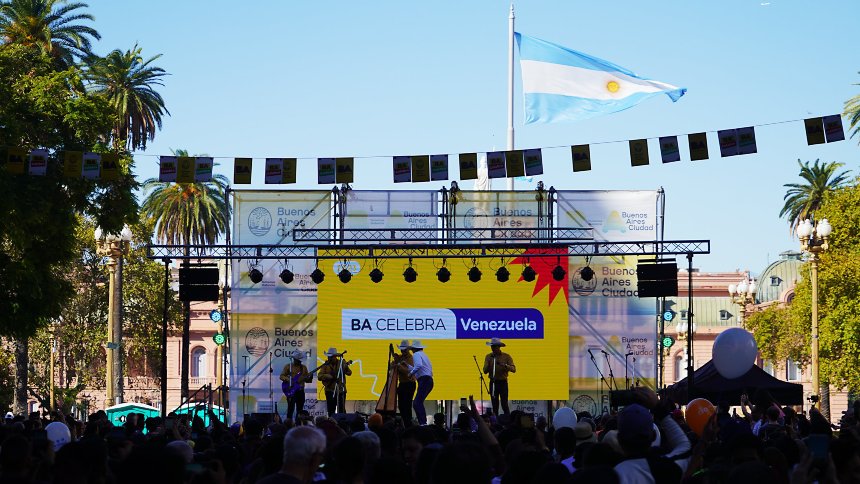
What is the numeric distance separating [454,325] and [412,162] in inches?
306

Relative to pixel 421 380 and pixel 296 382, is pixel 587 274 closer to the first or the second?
pixel 421 380

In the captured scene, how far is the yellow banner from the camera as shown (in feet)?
101

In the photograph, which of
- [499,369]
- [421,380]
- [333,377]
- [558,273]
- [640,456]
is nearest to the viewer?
[640,456]

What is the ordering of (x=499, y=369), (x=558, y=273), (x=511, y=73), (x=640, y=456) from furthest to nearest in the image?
(x=511, y=73) < (x=558, y=273) < (x=499, y=369) < (x=640, y=456)

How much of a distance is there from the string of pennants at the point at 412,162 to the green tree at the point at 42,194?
0.70 m

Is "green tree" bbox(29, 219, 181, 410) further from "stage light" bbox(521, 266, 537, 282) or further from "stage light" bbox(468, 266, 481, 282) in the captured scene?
"stage light" bbox(521, 266, 537, 282)

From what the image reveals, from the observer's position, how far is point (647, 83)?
98.4ft

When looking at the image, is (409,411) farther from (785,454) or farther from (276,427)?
(785,454)

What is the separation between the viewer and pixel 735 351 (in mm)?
14734

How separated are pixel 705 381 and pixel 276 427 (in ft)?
53.8

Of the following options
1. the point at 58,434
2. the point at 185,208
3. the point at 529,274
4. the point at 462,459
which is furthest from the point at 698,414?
the point at 185,208

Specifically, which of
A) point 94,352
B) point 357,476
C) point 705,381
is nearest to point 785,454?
point 357,476

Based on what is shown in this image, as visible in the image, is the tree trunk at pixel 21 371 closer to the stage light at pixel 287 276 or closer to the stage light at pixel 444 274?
the stage light at pixel 287 276

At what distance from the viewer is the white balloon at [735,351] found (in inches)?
582
